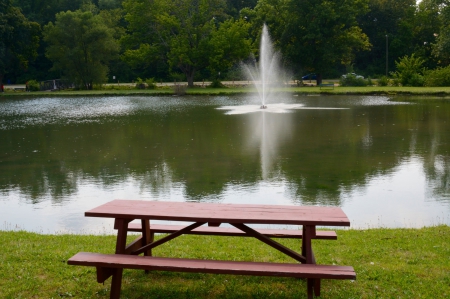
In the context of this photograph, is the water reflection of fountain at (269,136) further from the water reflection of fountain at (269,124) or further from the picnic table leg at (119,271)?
the picnic table leg at (119,271)

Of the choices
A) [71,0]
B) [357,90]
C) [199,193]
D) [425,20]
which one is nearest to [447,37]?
[357,90]

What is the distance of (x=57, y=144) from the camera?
18000 millimetres

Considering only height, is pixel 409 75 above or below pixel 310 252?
above

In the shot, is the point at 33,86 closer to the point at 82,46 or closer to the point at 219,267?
the point at 82,46

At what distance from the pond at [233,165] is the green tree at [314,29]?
95.3 ft

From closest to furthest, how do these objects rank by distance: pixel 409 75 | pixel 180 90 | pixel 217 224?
pixel 217 224
pixel 180 90
pixel 409 75

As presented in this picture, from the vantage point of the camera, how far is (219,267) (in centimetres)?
423

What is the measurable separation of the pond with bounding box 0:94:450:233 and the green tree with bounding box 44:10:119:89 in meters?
29.5

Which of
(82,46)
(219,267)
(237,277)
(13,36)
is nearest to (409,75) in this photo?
(82,46)

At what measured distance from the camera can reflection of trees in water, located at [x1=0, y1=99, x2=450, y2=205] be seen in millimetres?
11242

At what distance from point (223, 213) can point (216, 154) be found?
34.2 ft

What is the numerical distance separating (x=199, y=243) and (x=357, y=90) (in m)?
36.6

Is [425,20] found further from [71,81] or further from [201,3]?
[71,81]

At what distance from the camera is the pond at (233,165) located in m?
9.40
